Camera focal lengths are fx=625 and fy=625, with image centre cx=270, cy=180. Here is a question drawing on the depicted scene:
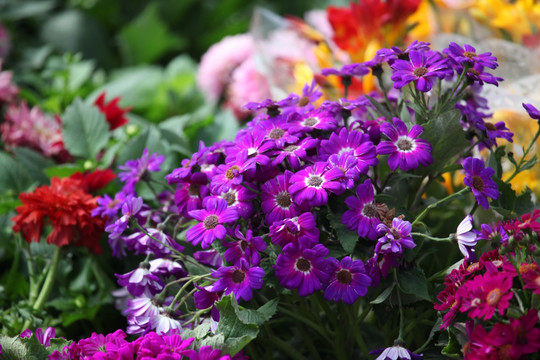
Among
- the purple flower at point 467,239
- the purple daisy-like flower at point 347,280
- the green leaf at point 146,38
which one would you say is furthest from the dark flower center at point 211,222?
the green leaf at point 146,38

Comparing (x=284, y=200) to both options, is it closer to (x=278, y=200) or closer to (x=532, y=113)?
(x=278, y=200)

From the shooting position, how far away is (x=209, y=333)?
58 centimetres

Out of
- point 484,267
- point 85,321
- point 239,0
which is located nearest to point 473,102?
point 484,267

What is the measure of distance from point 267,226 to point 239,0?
1.30 meters

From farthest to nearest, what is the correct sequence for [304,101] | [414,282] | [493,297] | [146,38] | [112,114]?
[146,38]
[112,114]
[304,101]
[414,282]
[493,297]

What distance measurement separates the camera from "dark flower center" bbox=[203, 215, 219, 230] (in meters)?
0.55

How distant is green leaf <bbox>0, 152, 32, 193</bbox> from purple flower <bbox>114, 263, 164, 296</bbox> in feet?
1.20

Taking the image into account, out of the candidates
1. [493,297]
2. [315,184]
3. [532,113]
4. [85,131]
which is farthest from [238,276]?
[85,131]

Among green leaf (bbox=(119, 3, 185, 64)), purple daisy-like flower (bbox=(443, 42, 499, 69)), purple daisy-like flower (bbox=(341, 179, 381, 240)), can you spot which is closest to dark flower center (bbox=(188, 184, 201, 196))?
purple daisy-like flower (bbox=(341, 179, 381, 240))

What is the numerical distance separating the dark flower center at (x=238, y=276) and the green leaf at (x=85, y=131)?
1.52 ft

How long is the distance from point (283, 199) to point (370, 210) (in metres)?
0.08

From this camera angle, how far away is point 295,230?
0.52m

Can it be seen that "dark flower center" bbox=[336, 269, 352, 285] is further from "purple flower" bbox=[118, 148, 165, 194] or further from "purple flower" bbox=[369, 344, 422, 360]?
"purple flower" bbox=[118, 148, 165, 194]

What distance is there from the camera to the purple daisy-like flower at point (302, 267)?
52 cm
